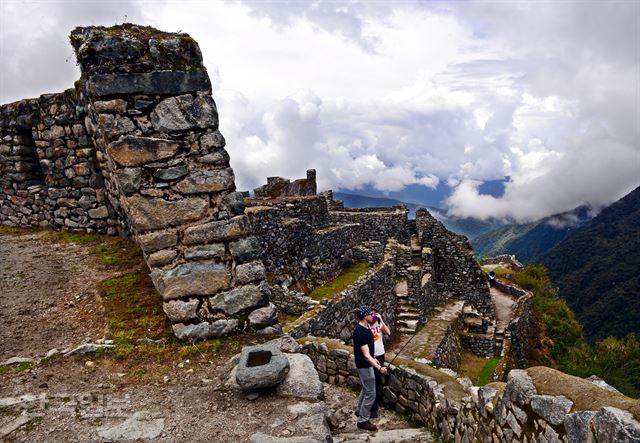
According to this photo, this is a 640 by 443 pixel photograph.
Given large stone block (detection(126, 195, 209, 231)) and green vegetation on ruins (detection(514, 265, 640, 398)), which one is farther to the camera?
green vegetation on ruins (detection(514, 265, 640, 398))

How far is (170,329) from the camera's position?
6.16 m

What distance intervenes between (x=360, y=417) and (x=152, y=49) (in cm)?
653

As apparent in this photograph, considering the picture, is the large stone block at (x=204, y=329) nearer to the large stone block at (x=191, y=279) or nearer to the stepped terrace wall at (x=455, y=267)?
the large stone block at (x=191, y=279)

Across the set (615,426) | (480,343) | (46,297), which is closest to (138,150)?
(46,297)

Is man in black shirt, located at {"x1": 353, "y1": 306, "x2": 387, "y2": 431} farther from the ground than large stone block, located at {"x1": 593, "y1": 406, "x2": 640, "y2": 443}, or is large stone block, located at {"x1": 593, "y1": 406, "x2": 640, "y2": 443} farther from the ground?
large stone block, located at {"x1": 593, "y1": 406, "x2": 640, "y2": 443}

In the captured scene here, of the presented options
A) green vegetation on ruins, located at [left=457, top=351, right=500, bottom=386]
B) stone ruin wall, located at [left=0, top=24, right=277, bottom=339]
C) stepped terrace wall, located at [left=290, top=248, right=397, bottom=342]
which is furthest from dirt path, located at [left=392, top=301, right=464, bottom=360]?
stone ruin wall, located at [left=0, top=24, right=277, bottom=339]

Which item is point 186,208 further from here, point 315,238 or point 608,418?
point 315,238

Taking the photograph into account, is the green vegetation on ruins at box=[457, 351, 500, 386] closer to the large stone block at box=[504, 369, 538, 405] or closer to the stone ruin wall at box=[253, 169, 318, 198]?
the stone ruin wall at box=[253, 169, 318, 198]

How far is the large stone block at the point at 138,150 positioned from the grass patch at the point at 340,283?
A: 27.6ft

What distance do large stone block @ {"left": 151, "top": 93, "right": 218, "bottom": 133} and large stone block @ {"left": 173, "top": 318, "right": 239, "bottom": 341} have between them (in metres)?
2.80

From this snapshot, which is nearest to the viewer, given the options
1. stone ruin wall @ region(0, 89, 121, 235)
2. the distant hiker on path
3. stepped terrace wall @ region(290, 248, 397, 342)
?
the distant hiker on path

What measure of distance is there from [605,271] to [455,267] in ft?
247

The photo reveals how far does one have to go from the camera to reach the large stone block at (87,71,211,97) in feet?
19.5

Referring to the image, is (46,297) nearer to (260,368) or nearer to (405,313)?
(260,368)
